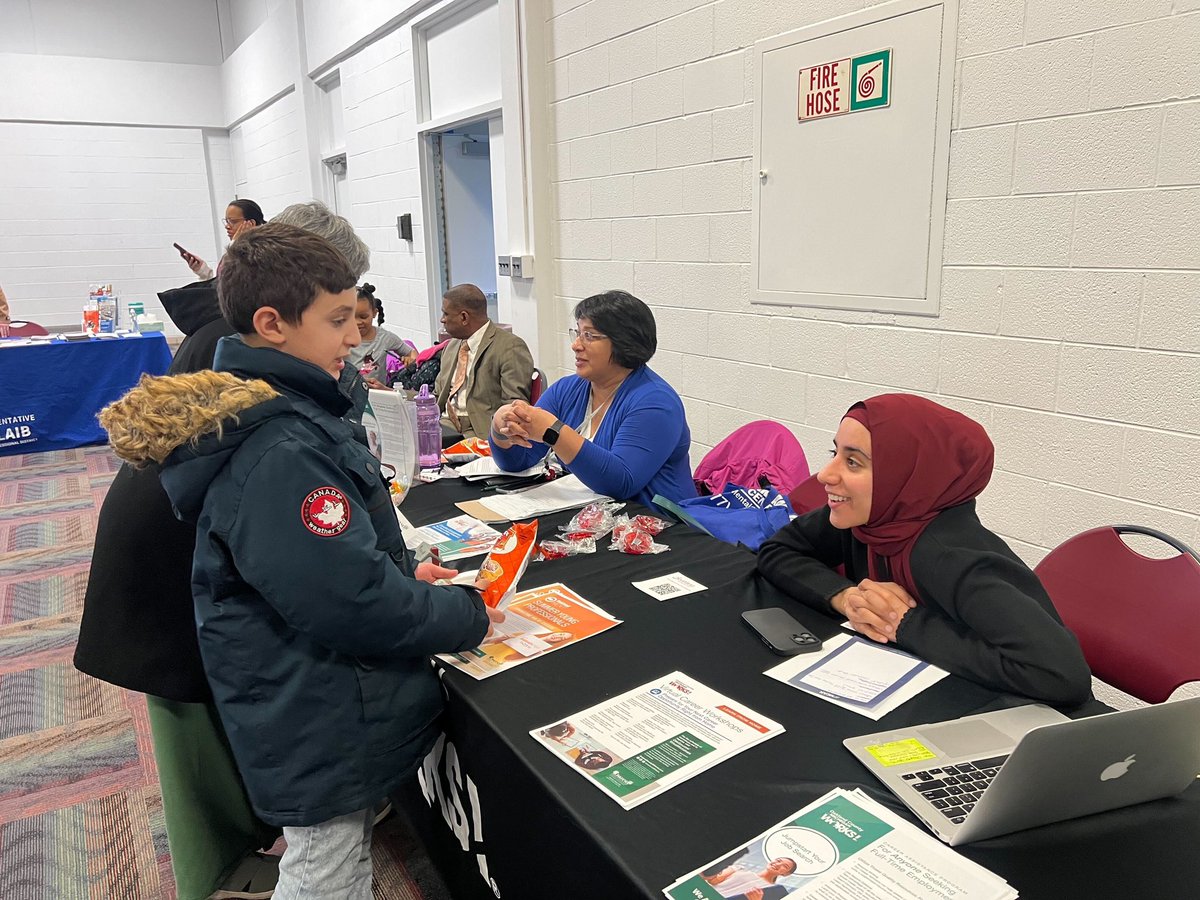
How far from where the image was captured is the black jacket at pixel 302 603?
1149mm

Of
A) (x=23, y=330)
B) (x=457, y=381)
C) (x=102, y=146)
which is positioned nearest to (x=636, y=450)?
(x=457, y=381)

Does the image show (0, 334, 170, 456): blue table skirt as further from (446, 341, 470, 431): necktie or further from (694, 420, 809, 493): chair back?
(694, 420, 809, 493): chair back

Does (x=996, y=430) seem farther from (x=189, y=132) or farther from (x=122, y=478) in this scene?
(x=189, y=132)

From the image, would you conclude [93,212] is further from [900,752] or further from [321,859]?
[900,752]

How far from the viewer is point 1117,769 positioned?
37.0 inches

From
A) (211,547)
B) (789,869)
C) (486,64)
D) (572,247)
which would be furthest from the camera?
(486,64)

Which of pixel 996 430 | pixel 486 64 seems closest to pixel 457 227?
pixel 486 64

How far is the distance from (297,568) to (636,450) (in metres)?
1.27

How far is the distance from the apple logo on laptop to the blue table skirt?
6451mm

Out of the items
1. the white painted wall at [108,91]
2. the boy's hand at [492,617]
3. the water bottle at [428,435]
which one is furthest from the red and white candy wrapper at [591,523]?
the white painted wall at [108,91]

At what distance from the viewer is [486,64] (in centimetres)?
475

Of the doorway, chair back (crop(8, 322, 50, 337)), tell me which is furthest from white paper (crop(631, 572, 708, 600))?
chair back (crop(8, 322, 50, 337))

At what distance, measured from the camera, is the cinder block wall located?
1.93 metres

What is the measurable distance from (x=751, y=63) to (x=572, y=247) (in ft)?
4.79
